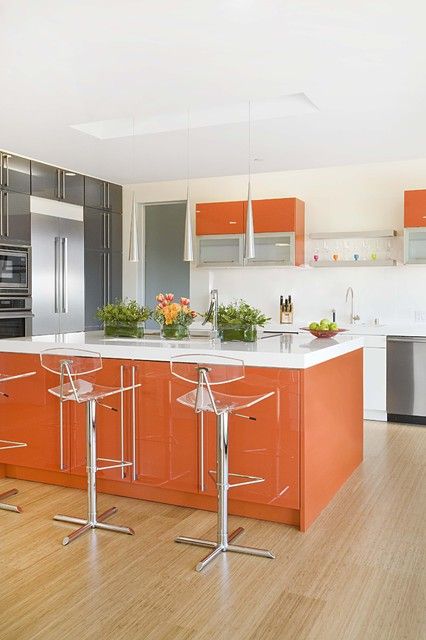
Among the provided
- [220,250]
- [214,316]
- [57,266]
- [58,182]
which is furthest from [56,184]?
[214,316]

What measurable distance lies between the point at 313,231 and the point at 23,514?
15.3 ft

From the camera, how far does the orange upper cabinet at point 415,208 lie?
6328mm

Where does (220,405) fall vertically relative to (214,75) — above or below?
below

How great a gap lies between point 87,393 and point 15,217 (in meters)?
3.42

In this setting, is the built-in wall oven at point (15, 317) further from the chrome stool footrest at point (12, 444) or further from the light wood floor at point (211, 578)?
the light wood floor at point (211, 578)

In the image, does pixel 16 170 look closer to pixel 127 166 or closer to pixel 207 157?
pixel 127 166

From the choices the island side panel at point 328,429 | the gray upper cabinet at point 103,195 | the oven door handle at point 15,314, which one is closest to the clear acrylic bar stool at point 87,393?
the island side panel at point 328,429

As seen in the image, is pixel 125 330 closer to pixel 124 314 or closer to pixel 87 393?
pixel 124 314

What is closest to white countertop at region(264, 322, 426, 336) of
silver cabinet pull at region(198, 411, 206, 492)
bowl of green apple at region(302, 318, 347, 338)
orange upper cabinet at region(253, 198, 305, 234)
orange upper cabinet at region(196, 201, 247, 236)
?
orange upper cabinet at region(253, 198, 305, 234)

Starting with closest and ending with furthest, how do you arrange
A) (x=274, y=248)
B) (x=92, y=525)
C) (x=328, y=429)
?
(x=92, y=525)
(x=328, y=429)
(x=274, y=248)

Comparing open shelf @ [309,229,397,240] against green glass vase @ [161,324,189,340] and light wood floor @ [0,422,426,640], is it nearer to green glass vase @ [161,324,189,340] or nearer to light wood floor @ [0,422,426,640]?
green glass vase @ [161,324,189,340]

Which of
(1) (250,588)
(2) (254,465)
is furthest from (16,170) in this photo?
(1) (250,588)

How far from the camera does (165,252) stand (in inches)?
366

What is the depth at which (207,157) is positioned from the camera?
6.38 m
